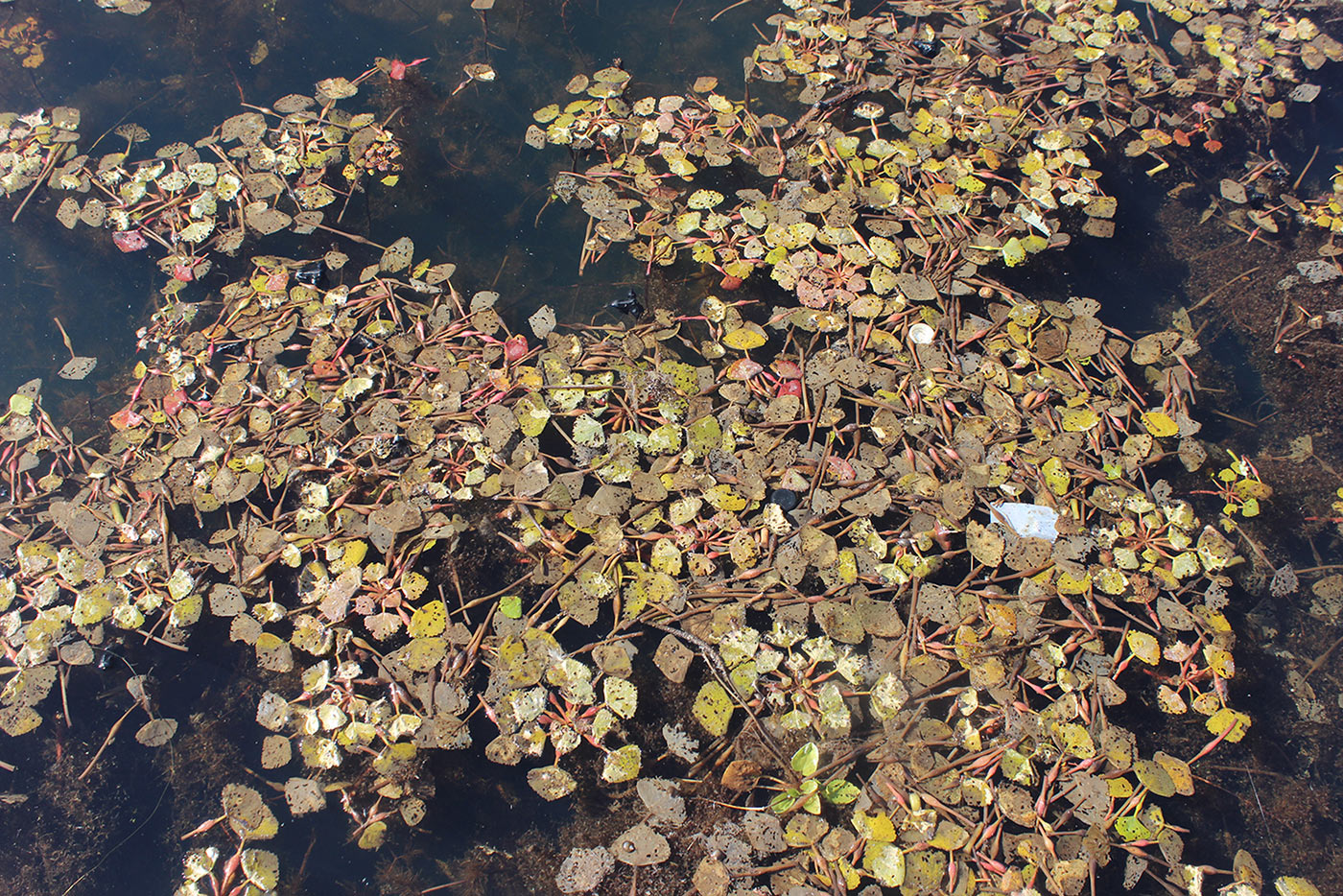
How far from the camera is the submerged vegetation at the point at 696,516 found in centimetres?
245

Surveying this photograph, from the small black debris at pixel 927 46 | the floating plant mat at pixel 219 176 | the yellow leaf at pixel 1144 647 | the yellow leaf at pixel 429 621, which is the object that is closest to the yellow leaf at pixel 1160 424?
the yellow leaf at pixel 1144 647

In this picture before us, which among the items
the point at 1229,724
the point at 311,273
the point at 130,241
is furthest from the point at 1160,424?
the point at 130,241

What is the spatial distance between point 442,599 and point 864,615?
1.57m

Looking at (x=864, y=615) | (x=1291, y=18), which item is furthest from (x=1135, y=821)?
(x=1291, y=18)

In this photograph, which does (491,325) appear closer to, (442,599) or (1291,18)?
(442,599)

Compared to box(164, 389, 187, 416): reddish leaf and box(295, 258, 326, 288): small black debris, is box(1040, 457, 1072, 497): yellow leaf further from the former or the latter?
box(164, 389, 187, 416): reddish leaf

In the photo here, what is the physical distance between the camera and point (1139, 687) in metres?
2.64

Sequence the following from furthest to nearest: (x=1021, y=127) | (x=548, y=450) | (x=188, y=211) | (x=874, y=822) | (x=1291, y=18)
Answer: (x=1291, y=18) < (x=1021, y=127) < (x=188, y=211) < (x=548, y=450) < (x=874, y=822)

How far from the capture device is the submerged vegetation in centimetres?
245

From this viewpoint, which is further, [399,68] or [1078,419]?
[399,68]

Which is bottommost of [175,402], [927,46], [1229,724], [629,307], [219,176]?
[1229,724]

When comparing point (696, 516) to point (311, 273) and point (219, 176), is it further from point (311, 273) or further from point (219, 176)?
point (219, 176)

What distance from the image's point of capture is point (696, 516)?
2793 millimetres

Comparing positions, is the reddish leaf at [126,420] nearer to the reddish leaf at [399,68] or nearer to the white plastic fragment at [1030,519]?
the reddish leaf at [399,68]
